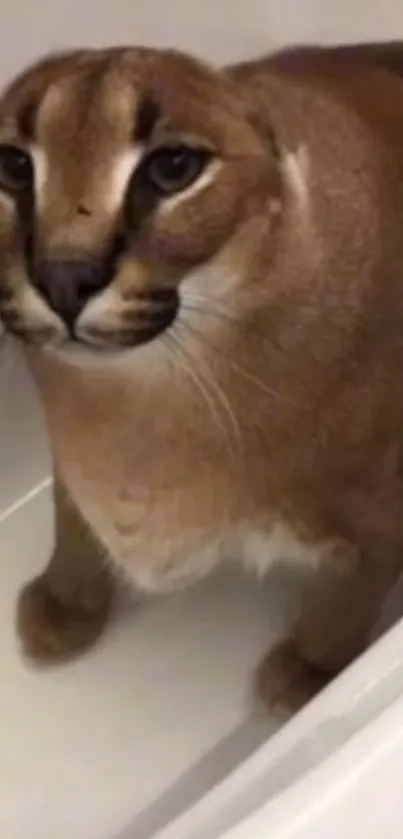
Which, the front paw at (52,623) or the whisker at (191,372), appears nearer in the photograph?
the whisker at (191,372)

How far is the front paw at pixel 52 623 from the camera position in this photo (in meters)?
1.08

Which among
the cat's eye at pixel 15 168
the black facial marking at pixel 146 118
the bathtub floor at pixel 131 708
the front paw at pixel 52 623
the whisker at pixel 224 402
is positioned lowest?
the bathtub floor at pixel 131 708

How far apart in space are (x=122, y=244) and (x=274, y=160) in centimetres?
10

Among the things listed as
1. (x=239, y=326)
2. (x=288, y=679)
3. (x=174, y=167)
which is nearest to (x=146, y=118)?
(x=174, y=167)

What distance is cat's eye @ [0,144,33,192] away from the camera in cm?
64

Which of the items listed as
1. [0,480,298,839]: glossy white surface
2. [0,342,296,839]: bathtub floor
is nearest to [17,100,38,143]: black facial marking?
[0,342,296,839]: bathtub floor

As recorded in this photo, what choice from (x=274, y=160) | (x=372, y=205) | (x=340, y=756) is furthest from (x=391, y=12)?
(x=340, y=756)

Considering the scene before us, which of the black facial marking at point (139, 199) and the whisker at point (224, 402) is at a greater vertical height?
the black facial marking at point (139, 199)

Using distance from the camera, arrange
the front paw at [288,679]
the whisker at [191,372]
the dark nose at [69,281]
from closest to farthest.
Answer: the dark nose at [69,281]
the whisker at [191,372]
the front paw at [288,679]

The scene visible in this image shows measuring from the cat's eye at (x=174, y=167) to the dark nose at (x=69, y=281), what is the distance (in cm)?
5

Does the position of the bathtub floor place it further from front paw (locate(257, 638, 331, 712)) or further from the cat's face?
the cat's face

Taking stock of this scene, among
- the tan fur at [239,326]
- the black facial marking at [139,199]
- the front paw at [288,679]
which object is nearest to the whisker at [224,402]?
the tan fur at [239,326]

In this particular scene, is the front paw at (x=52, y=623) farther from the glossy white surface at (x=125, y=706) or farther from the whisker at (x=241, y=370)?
the whisker at (x=241, y=370)

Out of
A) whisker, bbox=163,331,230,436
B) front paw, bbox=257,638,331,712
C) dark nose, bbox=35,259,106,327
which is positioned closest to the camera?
dark nose, bbox=35,259,106,327
